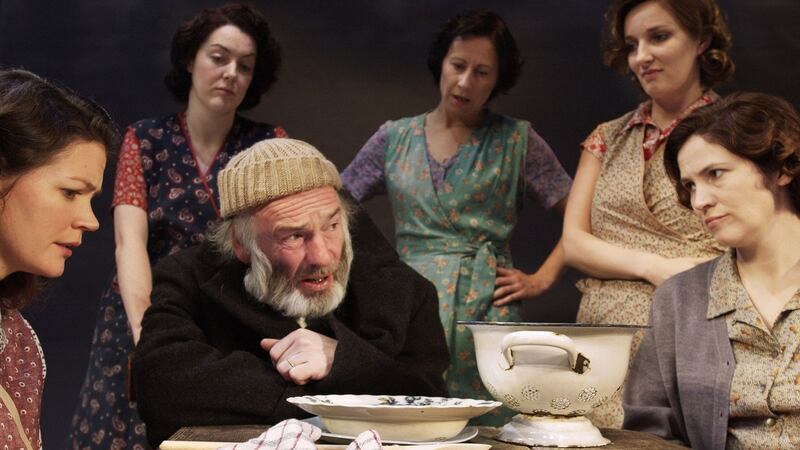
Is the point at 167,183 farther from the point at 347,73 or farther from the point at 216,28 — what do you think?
the point at 347,73

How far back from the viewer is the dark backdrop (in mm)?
4480

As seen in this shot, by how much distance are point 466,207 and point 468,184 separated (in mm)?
75

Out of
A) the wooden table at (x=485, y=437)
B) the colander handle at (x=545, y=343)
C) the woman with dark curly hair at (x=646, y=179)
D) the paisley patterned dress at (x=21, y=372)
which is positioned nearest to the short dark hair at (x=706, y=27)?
the woman with dark curly hair at (x=646, y=179)

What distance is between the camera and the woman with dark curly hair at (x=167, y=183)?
3.23 metres

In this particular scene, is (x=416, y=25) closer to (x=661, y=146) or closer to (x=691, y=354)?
(x=661, y=146)

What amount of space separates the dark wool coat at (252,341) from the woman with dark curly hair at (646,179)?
69cm

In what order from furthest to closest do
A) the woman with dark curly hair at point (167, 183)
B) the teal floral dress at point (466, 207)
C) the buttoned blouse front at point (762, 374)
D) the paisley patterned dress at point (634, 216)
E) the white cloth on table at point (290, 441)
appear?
the teal floral dress at point (466, 207), the woman with dark curly hair at point (167, 183), the paisley patterned dress at point (634, 216), the buttoned blouse front at point (762, 374), the white cloth on table at point (290, 441)

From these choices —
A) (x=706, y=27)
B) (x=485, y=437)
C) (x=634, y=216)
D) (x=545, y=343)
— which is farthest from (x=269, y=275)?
(x=706, y=27)

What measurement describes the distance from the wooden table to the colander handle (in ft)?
0.54

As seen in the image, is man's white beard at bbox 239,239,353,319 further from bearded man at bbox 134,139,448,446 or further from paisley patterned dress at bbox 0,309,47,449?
paisley patterned dress at bbox 0,309,47,449

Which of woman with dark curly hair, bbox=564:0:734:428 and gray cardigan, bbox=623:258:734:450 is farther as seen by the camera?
woman with dark curly hair, bbox=564:0:734:428

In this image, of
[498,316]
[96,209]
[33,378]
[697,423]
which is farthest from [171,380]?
[96,209]

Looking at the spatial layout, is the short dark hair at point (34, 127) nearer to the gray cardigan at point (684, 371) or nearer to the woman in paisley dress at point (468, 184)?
the gray cardigan at point (684, 371)

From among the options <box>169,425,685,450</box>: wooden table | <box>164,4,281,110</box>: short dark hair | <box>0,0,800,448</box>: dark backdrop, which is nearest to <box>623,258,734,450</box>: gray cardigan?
<box>169,425,685,450</box>: wooden table
